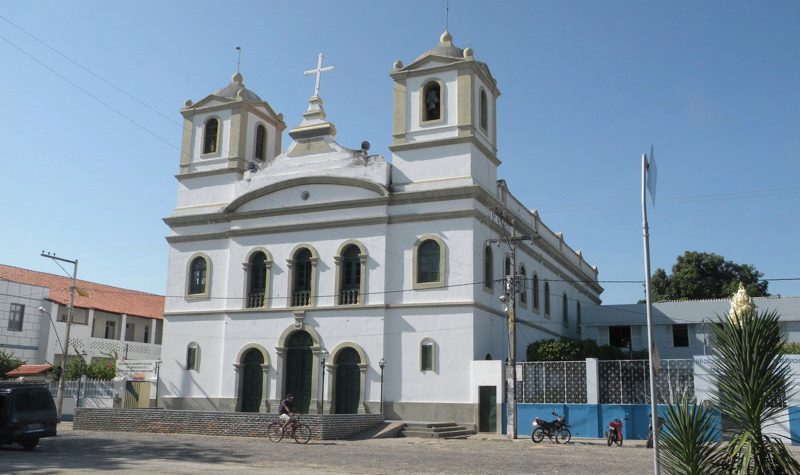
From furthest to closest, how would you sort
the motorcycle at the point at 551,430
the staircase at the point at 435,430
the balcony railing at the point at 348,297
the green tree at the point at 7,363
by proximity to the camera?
1. the green tree at the point at 7,363
2. the balcony railing at the point at 348,297
3. the staircase at the point at 435,430
4. the motorcycle at the point at 551,430

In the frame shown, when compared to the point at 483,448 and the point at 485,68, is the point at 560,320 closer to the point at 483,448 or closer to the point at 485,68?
the point at 485,68

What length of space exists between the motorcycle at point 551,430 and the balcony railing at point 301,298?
10.5 metres

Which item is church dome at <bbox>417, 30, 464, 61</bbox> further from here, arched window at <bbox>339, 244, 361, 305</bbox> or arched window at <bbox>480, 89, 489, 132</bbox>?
arched window at <bbox>339, 244, 361, 305</bbox>

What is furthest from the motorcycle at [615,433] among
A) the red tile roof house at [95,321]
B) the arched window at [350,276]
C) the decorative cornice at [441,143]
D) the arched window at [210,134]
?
the red tile roof house at [95,321]

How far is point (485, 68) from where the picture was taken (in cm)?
2809

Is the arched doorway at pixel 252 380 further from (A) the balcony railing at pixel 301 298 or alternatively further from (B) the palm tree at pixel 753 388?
(B) the palm tree at pixel 753 388

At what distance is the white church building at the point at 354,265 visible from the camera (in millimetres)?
25469

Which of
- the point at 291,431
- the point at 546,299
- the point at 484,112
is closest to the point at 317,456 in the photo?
the point at 291,431

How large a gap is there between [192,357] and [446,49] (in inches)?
624

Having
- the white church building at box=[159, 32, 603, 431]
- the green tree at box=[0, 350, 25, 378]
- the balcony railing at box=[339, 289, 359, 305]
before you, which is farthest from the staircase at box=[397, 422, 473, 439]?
the green tree at box=[0, 350, 25, 378]

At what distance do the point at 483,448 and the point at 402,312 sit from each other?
787 centimetres

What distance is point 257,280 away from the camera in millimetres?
28969

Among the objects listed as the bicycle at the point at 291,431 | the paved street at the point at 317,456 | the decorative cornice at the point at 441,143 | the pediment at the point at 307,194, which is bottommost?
the paved street at the point at 317,456

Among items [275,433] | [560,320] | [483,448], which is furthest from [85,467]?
[560,320]
